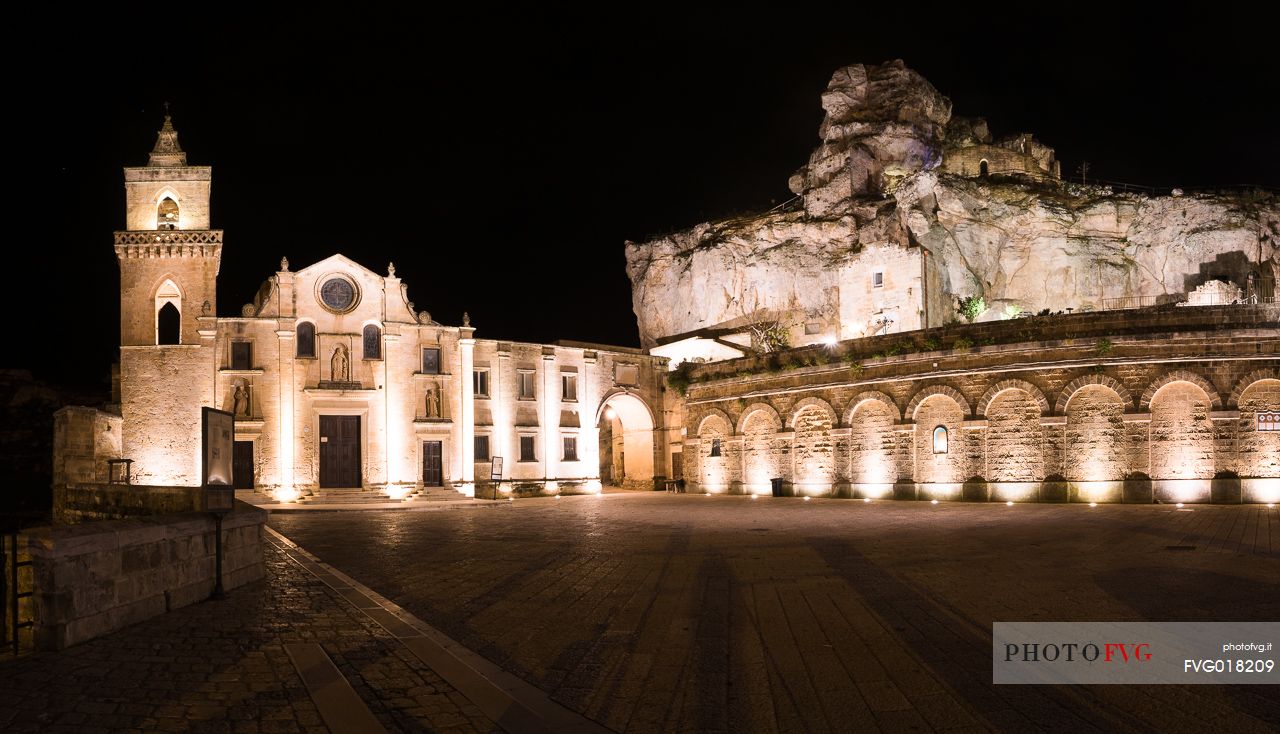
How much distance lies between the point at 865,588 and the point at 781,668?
421cm

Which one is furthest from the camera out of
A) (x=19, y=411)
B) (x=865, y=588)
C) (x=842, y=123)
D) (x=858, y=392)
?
(x=842, y=123)

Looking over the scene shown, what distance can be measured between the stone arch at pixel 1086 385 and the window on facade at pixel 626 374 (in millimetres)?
22169

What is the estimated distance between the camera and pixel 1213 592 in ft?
34.2

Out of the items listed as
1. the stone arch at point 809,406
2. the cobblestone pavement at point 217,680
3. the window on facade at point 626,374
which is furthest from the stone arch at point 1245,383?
the cobblestone pavement at point 217,680

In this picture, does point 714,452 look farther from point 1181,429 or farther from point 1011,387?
point 1181,429

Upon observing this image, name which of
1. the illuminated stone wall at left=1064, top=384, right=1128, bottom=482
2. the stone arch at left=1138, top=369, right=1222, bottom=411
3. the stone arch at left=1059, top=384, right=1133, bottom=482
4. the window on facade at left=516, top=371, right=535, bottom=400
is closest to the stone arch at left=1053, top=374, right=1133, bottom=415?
the stone arch at left=1059, top=384, right=1133, bottom=482

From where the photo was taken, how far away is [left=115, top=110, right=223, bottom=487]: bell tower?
114 feet

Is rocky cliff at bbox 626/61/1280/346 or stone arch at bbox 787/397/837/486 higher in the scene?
rocky cliff at bbox 626/61/1280/346

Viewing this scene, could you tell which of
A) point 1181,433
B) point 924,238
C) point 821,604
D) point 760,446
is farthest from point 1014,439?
point 924,238

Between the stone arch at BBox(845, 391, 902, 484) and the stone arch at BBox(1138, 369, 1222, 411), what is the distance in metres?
8.11

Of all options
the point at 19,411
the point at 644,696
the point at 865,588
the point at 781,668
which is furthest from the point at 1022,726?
the point at 19,411

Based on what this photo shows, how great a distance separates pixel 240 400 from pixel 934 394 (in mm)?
27821

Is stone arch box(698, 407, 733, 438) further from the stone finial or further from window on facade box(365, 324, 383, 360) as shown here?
the stone finial

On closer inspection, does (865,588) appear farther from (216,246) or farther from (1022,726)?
(216,246)
